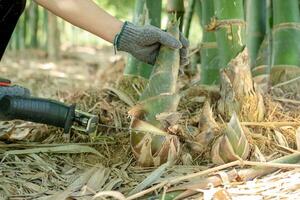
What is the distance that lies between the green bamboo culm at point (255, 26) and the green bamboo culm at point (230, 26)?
0.66 metres

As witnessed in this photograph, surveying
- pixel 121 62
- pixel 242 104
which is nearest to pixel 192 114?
pixel 242 104

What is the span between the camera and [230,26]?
6.42ft

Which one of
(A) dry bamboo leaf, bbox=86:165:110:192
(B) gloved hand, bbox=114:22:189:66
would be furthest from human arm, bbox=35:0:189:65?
(A) dry bamboo leaf, bbox=86:165:110:192

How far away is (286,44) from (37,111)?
2.93 ft

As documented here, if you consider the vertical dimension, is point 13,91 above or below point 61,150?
above

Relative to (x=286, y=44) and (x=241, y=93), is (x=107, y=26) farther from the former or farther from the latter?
(x=286, y=44)

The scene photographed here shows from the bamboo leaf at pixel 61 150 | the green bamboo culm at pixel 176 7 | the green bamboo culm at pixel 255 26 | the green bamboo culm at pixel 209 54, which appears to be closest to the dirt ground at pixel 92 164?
the bamboo leaf at pixel 61 150

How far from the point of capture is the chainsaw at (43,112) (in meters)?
1.95

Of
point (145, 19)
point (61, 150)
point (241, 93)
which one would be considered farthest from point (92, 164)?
point (145, 19)

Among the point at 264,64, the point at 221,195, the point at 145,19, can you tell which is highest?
the point at 145,19

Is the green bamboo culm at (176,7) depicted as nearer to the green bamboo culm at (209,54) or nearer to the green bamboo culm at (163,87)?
the green bamboo culm at (209,54)

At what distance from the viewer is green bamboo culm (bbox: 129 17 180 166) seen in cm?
181

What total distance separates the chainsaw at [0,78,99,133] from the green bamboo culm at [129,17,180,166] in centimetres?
20

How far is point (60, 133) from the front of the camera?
214 centimetres
